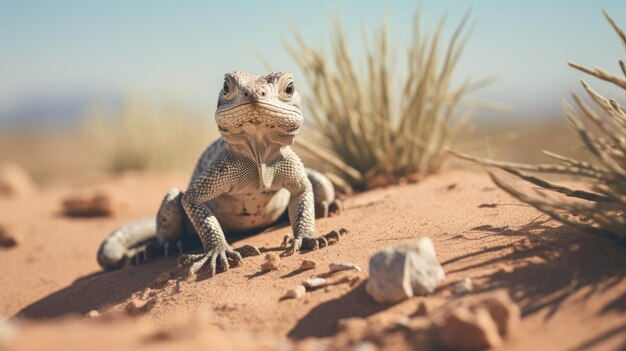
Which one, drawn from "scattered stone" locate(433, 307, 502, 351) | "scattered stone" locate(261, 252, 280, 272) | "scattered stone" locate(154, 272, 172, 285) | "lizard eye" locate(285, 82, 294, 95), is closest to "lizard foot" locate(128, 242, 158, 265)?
"scattered stone" locate(154, 272, 172, 285)

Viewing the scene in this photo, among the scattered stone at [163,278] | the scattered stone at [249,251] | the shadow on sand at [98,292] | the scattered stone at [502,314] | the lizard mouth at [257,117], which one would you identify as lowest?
the shadow on sand at [98,292]

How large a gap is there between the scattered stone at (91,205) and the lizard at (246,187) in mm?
3205

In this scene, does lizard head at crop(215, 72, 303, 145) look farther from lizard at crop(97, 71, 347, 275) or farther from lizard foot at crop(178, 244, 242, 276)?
lizard foot at crop(178, 244, 242, 276)

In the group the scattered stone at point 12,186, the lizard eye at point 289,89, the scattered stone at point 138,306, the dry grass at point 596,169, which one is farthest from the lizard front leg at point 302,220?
the scattered stone at point 12,186

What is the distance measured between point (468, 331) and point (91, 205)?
7598 millimetres

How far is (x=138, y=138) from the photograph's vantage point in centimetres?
1462

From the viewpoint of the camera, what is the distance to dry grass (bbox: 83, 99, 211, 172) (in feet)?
48.5

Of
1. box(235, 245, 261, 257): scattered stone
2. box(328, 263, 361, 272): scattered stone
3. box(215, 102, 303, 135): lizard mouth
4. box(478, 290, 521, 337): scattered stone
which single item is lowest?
box(235, 245, 261, 257): scattered stone

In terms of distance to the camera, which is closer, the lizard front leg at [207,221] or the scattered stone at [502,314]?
the scattered stone at [502,314]

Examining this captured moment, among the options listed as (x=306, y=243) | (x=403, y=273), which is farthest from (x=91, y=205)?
(x=403, y=273)

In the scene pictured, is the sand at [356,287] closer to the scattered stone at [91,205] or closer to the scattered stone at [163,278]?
the scattered stone at [163,278]

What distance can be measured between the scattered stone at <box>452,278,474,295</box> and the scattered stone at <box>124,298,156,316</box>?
212 centimetres

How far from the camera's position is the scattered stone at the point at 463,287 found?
3.22 m

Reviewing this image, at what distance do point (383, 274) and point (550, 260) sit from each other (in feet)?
3.22
